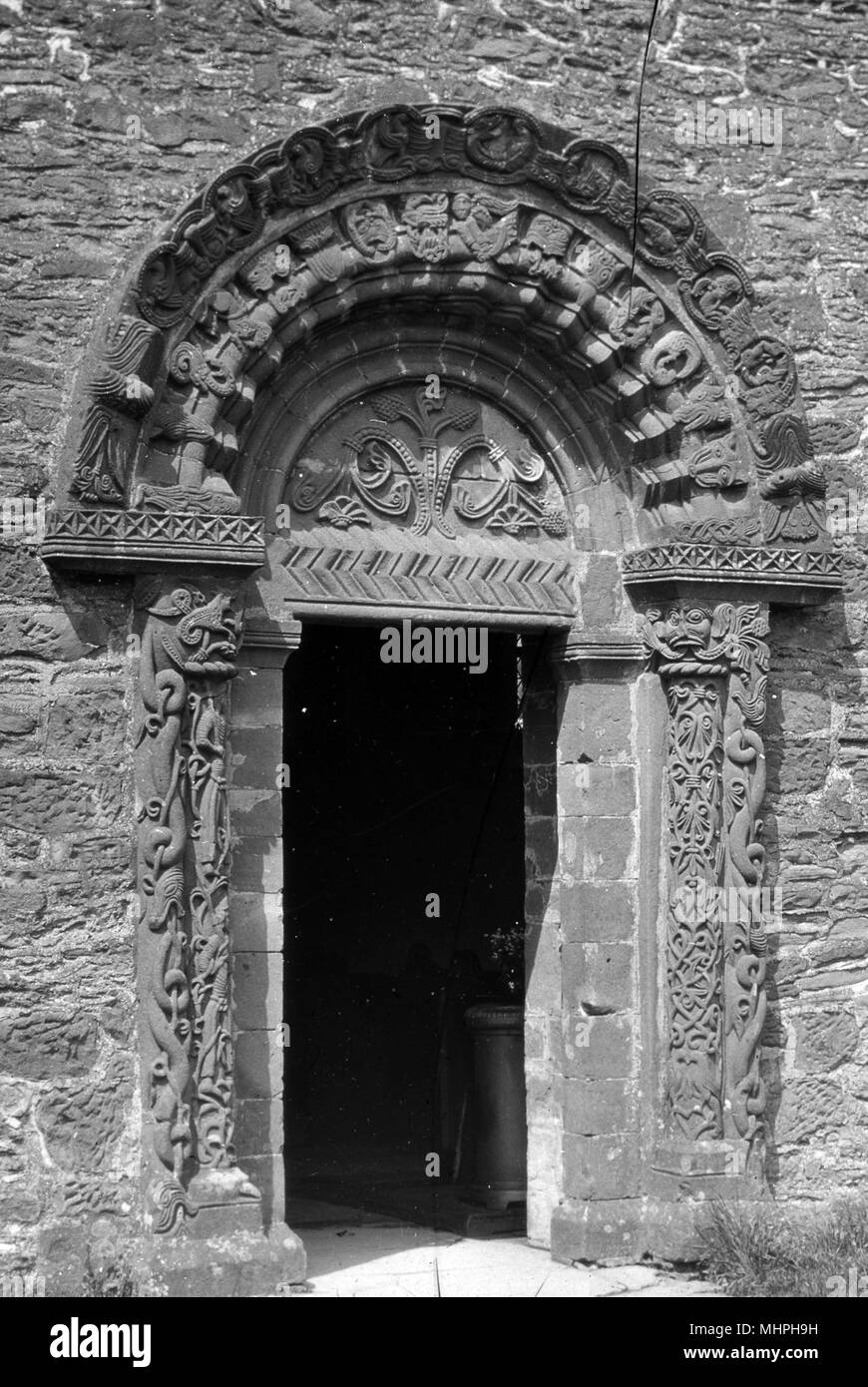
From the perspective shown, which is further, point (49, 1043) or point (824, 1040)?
point (824, 1040)

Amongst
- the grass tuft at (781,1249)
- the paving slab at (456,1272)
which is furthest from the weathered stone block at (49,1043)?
the grass tuft at (781,1249)

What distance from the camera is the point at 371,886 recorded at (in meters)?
10.7

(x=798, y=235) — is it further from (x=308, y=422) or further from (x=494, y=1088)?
(x=494, y=1088)

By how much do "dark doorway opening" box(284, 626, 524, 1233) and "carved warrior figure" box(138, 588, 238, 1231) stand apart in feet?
10.6

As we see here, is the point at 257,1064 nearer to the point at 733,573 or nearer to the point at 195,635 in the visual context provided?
the point at 195,635

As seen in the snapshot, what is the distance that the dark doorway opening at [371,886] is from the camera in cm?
1007

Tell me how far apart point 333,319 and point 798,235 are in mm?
1867

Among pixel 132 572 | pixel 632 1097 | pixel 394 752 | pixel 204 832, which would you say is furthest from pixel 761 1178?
pixel 394 752

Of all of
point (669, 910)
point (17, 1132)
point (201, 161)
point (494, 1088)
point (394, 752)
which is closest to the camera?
point (17, 1132)

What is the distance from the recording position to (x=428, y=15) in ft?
23.7

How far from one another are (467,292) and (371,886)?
4233 mm

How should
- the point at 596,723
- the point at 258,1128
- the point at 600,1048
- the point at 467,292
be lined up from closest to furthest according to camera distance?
the point at 258,1128 < the point at 467,292 < the point at 600,1048 < the point at 596,723

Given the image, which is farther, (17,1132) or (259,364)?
(259,364)

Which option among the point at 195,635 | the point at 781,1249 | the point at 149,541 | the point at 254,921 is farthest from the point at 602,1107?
the point at 149,541
